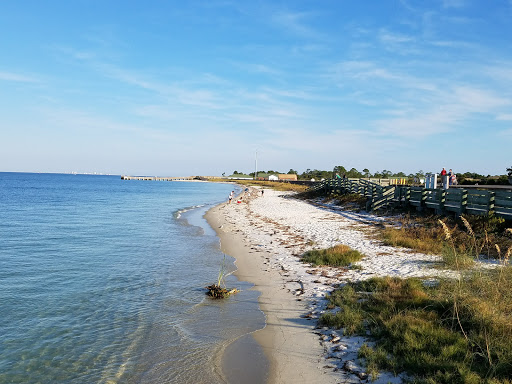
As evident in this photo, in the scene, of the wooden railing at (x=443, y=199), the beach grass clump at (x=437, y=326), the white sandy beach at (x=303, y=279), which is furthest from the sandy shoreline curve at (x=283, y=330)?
the wooden railing at (x=443, y=199)

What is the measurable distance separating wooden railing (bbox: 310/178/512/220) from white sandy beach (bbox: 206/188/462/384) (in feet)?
10.0

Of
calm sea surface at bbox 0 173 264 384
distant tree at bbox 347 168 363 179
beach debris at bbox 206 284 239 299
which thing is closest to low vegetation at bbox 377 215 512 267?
beach debris at bbox 206 284 239 299

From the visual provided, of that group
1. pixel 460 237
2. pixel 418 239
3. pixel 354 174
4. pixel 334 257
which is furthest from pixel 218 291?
pixel 354 174

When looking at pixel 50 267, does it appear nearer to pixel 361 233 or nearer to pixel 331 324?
pixel 331 324

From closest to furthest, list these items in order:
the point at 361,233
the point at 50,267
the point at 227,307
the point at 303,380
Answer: the point at 303,380, the point at 227,307, the point at 50,267, the point at 361,233

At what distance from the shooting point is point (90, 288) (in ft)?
34.7

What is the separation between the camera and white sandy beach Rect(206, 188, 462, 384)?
598 centimetres

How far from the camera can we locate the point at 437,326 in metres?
6.32

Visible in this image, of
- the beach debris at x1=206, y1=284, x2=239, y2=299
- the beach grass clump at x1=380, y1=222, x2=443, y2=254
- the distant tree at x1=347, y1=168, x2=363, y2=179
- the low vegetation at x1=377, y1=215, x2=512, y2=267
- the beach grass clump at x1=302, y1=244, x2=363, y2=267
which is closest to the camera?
the beach debris at x1=206, y1=284, x2=239, y2=299

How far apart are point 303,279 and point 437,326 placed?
478 cm

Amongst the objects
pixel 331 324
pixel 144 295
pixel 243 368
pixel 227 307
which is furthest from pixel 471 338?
pixel 144 295

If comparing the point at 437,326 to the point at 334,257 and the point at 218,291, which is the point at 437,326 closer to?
the point at 218,291

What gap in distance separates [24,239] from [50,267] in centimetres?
711

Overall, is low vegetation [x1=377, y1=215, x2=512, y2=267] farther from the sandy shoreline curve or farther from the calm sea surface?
the calm sea surface
